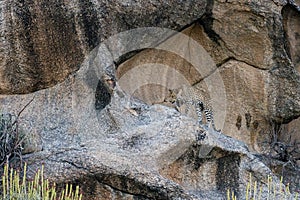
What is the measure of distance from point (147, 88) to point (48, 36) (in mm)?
1469

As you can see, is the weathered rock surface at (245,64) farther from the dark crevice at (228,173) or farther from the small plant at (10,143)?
the small plant at (10,143)

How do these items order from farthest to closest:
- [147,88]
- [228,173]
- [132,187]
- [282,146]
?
[282,146]
[147,88]
[228,173]
[132,187]

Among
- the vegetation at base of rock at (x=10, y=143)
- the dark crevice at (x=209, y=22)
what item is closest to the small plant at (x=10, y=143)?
the vegetation at base of rock at (x=10, y=143)

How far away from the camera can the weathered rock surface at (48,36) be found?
588 cm

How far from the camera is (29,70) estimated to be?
5.99 m

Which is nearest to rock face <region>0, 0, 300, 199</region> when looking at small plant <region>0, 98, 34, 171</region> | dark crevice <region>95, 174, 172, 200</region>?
dark crevice <region>95, 174, 172, 200</region>

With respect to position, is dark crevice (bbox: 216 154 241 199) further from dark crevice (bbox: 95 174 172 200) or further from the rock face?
dark crevice (bbox: 95 174 172 200)

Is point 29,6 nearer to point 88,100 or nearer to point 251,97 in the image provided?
point 88,100

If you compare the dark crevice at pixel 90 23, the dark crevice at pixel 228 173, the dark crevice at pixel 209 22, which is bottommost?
the dark crevice at pixel 228 173

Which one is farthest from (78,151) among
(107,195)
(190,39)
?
(190,39)

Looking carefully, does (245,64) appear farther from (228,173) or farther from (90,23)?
(90,23)

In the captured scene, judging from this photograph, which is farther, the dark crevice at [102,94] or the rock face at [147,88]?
the dark crevice at [102,94]

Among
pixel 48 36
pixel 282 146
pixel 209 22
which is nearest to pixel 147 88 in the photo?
pixel 209 22

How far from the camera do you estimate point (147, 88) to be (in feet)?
23.3
